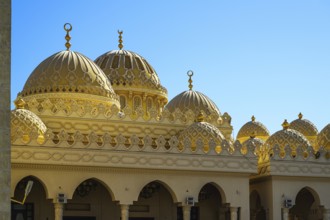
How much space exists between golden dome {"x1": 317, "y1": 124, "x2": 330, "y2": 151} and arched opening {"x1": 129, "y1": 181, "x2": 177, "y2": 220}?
7398 millimetres

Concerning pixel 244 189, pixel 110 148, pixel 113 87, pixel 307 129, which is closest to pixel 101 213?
pixel 110 148

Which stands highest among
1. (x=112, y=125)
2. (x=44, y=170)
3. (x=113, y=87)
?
(x=113, y=87)

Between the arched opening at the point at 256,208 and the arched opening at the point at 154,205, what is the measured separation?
3969 millimetres

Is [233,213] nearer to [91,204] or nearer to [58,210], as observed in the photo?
[91,204]

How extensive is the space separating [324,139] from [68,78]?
11417 mm

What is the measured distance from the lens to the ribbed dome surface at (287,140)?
99.3 feet

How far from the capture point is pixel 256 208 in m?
31.6

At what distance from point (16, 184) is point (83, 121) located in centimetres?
499

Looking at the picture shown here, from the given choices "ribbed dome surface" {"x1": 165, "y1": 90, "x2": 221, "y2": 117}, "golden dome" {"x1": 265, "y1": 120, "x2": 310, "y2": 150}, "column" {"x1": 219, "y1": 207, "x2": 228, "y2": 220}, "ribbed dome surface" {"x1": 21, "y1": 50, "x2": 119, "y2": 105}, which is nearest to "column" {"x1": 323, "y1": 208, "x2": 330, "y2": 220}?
"golden dome" {"x1": 265, "y1": 120, "x2": 310, "y2": 150}

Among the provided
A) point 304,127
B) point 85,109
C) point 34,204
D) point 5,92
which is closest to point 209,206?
point 85,109

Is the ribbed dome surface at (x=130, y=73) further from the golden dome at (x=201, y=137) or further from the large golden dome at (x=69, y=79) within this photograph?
the golden dome at (x=201, y=137)

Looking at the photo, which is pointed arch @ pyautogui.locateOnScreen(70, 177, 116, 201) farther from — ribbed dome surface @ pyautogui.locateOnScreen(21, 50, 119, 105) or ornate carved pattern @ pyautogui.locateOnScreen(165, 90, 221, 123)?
ornate carved pattern @ pyautogui.locateOnScreen(165, 90, 221, 123)

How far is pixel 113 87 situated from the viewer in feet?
111

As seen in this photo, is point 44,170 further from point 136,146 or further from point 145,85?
point 145,85
